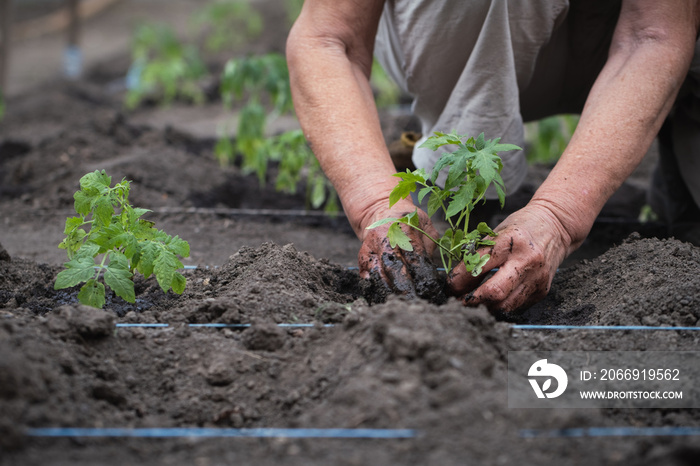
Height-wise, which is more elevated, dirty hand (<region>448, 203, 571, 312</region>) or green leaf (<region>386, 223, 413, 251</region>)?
green leaf (<region>386, 223, 413, 251</region>)

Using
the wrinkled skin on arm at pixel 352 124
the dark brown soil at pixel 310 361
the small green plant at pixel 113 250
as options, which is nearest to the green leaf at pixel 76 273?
the small green plant at pixel 113 250

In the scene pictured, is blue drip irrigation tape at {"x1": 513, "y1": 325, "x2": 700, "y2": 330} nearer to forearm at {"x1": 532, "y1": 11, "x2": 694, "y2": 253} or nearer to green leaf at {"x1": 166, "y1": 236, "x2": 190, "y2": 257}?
forearm at {"x1": 532, "y1": 11, "x2": 694, "y2": 253}

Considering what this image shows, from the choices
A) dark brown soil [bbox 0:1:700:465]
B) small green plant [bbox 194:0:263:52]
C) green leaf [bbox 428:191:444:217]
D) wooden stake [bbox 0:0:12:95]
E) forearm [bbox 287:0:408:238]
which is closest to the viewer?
dark brown soil [bbox 0:1:700:465]

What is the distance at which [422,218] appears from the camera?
6.46 ft

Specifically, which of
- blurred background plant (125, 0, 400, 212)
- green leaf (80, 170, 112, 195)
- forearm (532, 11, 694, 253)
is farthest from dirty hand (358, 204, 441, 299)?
blurred background plant (125, 0, 400, 212)

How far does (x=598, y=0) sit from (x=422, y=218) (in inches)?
49.2

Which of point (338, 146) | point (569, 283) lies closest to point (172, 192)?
point (338, 146)

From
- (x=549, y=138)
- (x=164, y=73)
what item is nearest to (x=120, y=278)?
(x=549, y=138)

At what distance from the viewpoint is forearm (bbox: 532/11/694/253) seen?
1.98m

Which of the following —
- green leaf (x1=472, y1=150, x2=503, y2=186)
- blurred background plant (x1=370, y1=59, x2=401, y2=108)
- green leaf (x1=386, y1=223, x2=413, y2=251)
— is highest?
green leaf (x1=472, y1=150, x2=503, y2=186)

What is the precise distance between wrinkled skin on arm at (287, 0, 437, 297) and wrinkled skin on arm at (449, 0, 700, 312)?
0.18 m

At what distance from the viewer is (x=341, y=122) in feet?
7.12

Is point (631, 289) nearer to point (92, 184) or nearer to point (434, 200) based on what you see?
point (434, 200)

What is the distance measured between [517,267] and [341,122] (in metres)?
0.73
